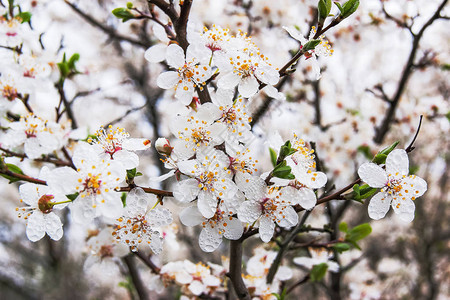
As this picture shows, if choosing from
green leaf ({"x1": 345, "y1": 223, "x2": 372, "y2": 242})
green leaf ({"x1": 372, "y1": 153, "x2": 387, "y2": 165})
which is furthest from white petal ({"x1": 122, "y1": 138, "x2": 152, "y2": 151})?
green leaf ({"x1": 345, "y1": 223, "x2": 372, "y2": 242})

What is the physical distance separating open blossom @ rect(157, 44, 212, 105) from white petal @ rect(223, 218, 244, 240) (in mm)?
387

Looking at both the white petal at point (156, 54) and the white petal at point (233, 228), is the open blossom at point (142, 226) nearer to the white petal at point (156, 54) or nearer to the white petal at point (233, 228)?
the white petal at point (233, 228)

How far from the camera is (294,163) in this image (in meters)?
1.16

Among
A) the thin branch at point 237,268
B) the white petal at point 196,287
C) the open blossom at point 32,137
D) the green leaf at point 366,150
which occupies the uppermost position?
the green leaf at point 366,150

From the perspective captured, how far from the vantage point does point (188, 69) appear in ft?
3.99

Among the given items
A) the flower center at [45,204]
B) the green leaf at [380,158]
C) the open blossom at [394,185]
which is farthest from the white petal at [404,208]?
the flower center at [45,204]

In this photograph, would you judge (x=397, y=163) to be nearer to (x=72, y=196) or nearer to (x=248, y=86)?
(x=248, y=86)

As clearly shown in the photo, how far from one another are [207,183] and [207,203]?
56mm

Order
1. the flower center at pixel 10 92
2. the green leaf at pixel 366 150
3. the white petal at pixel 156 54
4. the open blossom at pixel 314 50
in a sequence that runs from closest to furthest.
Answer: the open blossom at pixel 314 50 → the white petal at pixel 156 54 → the flower center at pixel 10 92 → the green leaf at pixel 366 150

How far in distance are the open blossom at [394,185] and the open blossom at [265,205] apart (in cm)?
23

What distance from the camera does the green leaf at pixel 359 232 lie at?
1.59 metres

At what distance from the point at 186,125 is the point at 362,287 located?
8.16ft

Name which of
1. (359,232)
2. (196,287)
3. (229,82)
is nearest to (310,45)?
(229,82)

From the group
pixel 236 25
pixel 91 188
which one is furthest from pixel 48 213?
pixel 236 25
